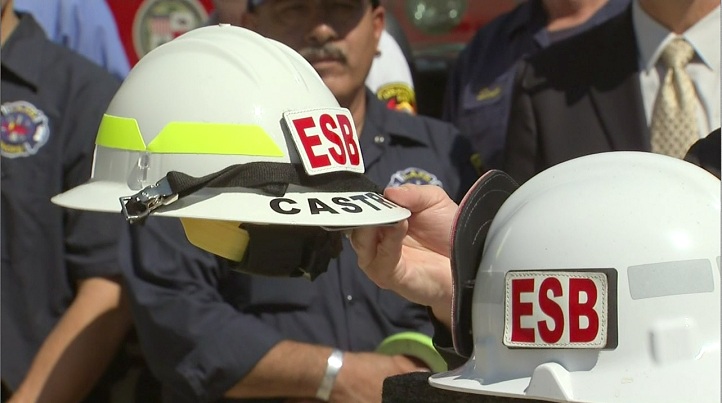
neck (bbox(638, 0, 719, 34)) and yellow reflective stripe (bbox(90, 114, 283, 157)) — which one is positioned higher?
yellow reflective stripe (bbox(90, 114, 283, 157))

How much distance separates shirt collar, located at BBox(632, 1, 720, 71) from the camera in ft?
12.1

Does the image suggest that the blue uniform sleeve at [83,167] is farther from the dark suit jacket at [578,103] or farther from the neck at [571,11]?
the neck at [571,11]

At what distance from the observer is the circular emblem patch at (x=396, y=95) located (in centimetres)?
491

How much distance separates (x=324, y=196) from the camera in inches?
103

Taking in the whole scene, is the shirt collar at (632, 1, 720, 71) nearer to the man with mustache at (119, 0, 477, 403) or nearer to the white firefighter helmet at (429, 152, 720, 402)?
A: the man with mustache at (119, 0, 477, 403)

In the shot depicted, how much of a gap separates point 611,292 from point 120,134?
1111mm

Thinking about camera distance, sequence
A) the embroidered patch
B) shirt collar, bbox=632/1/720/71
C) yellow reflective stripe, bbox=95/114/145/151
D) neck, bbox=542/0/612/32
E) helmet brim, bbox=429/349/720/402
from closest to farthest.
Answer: helmet brim, bbox=429/349/720/402 < yellow reflective stripe, bbox=95/114/145/151 < shirt collar, bbox=632/1/720/71 < the embroidered patch < neck, bbox=542/0/612/32

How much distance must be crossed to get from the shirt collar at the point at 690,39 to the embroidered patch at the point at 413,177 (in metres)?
0.70

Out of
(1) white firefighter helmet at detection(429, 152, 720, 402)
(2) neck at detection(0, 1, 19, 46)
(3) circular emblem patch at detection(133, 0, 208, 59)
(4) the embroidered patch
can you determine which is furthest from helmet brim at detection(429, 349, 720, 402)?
(3) circular emblem patch at detection(133, 0, 208, 59)

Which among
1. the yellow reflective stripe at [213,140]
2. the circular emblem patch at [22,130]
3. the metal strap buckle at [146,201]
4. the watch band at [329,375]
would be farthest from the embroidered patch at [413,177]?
the metal strap buckle at [146,201]

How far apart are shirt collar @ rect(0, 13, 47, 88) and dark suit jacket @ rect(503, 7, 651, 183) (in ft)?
5.03

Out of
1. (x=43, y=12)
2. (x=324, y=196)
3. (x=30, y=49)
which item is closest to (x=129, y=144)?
(x=324, y=196)

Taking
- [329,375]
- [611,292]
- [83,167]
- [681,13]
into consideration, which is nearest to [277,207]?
[611,292]

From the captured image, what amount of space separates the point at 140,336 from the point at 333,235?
106 centimetres
